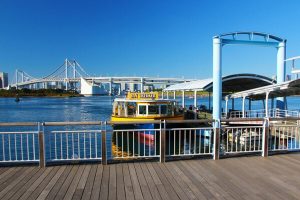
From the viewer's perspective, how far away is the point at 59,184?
5.22 meters

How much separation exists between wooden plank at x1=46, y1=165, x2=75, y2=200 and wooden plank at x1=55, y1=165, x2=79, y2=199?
0.05 meters

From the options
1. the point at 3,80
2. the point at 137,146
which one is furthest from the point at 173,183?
the point at 3,80

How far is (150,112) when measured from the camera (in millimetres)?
19703

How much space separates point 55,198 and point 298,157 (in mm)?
5641

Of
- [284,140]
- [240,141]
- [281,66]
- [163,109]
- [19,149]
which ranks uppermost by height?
[281,66]

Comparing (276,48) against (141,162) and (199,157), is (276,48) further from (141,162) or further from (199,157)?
(141,162)

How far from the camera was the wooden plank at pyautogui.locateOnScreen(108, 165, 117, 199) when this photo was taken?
4699 millimetres

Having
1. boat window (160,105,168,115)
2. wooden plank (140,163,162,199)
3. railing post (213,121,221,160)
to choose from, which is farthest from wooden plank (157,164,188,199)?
boat window (160,105,168,115)

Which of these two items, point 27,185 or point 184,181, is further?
point 184,181

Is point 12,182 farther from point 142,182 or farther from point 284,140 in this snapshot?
point 284,140

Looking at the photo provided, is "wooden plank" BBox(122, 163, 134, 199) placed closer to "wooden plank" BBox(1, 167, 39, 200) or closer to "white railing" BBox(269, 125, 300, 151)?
"wooden plank" BBox(1, 167, 39, 200)

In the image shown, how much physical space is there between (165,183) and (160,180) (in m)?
0.18

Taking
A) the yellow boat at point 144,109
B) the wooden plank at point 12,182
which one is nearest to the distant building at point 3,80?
the yellow boat at point 144,109

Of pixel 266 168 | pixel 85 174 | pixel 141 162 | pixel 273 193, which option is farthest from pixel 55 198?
pixel 266 168
